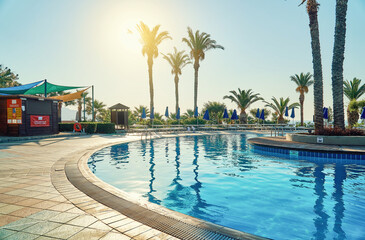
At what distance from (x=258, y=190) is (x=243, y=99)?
30.4 metres

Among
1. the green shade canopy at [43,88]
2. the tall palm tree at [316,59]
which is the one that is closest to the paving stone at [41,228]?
the tall palm tree at [316,59]

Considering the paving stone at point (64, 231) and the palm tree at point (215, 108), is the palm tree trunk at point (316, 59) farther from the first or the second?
the palm tree at point (215, 108)

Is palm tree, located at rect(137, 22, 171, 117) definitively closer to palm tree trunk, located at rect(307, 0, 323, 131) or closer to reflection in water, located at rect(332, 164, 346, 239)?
palm tree trunk, located at rect(307, 0, 323, 131)

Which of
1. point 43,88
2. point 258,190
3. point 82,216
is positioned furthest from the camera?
point 43,88

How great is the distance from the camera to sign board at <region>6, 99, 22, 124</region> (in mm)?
15805

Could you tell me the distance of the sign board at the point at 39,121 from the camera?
16.6 meters

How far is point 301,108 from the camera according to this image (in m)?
40.6

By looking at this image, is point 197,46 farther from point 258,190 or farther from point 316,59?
point 258,190

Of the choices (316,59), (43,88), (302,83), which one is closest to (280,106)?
(302,83)

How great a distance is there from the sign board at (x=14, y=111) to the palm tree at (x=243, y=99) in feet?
89.4

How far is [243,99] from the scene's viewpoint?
34.9 m

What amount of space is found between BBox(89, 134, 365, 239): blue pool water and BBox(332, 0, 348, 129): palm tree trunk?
4763mm

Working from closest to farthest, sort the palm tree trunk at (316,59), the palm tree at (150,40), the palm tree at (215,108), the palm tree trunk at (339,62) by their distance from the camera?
the palm tree trunk at (339,62)
the palm tree trunk at (316,59)
the palm tree at (150,40)
the palm tree at (215,108)

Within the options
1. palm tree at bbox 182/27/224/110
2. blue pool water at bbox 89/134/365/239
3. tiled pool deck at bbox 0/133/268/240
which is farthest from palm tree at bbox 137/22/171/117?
tiled pool deck at bbox 0/133/268/240
